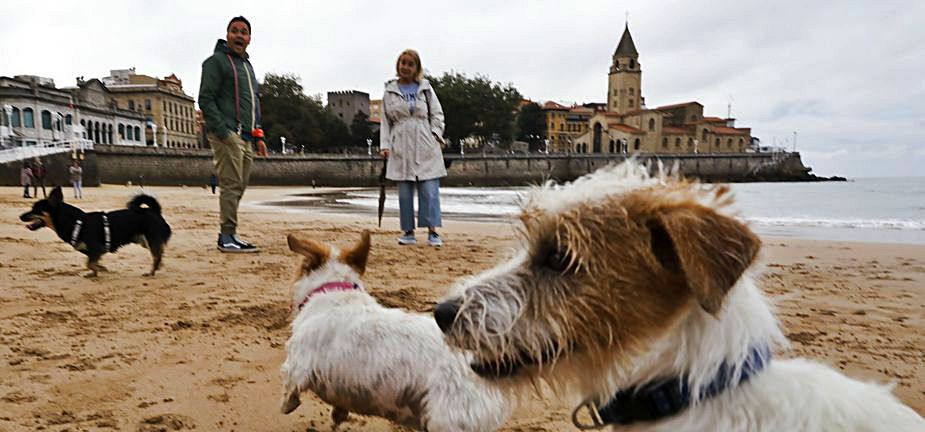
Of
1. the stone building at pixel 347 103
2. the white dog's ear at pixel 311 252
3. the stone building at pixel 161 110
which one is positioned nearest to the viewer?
the white dog's ear at pixel 311 252

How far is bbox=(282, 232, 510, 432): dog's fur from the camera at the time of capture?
247 cm

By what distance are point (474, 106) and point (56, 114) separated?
Result: 53109 mm

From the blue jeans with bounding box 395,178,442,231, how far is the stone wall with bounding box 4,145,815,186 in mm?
36193

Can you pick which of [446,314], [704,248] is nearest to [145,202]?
[446,314]

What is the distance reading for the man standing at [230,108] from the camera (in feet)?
23.2

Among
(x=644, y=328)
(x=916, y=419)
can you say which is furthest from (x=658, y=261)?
(x=916, y=419)

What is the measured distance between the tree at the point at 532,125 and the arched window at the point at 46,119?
76.2 m

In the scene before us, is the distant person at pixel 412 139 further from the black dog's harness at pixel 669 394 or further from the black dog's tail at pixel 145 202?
the black dog's harness at pixel 669 394

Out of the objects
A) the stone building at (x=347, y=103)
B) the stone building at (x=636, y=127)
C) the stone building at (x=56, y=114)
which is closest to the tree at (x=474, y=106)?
the stone building at (x=636, y=127)

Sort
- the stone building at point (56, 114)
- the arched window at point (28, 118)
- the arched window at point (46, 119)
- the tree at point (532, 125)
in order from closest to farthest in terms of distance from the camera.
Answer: the stone building at point (56, 114) → the arched window at point (28, 118) → the arched window at point (46, 119) → the tree at point (532, 125)

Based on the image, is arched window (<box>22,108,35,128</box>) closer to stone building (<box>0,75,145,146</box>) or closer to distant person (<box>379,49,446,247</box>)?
stone building (<box>0,75,145,146</box>)

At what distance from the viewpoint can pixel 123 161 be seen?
53250 millimetres

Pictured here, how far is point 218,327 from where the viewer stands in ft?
13.7

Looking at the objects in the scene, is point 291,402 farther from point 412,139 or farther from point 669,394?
point 412,139
